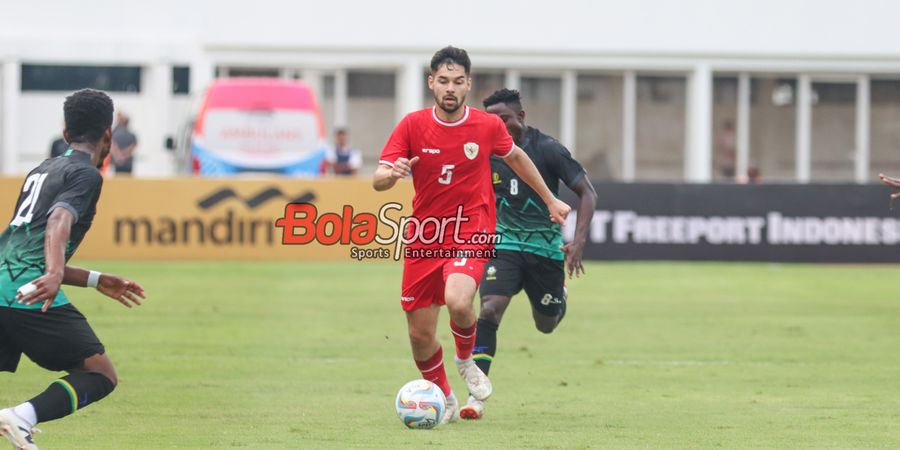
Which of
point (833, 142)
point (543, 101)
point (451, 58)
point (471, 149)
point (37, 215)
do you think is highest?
point (543, 101)

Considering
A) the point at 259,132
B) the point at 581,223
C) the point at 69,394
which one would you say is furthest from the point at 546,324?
the point at 259,132

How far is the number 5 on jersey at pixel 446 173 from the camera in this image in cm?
935

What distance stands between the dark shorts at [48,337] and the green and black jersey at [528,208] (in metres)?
3.85

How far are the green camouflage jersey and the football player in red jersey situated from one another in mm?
2194

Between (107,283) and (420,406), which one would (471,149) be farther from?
(107,283)

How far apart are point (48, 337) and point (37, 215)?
0.62 metres

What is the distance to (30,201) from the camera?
758cm

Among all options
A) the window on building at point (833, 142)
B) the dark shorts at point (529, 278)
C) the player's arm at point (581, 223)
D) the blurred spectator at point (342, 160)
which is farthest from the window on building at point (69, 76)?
the player's arm at point (581, 223)

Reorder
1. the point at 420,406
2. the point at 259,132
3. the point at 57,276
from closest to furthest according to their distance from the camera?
the point at 57,276
the point at 420,406
the point at 259,132

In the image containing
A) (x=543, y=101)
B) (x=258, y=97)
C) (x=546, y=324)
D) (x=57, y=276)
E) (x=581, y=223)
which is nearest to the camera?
(x=57, y=276)

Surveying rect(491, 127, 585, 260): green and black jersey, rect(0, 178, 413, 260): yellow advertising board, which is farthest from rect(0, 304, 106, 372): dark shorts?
rect(0, 178, 413, 260): yellow advertising board

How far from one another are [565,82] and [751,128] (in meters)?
4.65

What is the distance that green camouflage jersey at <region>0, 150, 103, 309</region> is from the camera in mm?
7504

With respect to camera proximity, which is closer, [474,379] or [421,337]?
[421,337]
